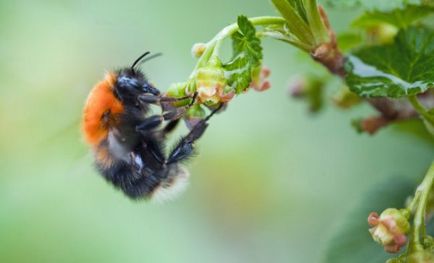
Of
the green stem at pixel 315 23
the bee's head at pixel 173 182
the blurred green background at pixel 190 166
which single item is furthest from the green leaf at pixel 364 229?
the blurred green background at pixel 190 166

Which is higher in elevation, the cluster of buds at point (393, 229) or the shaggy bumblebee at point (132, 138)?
the shaggy bumblebee at point (132, 138)

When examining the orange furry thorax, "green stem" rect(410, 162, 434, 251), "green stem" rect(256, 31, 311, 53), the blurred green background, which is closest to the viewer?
"green stem" rect(410, 162, 434, 251)

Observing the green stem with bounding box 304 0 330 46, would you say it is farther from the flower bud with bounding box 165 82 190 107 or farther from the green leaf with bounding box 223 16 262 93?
the flower bud with bounding box 165 82 190 107

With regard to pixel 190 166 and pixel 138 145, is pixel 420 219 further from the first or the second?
pixel 190 166

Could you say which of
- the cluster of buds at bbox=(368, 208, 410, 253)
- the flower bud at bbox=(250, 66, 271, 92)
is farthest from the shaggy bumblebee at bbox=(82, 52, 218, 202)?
the cluster of buds at bbox=(368, 208, 410, 253)

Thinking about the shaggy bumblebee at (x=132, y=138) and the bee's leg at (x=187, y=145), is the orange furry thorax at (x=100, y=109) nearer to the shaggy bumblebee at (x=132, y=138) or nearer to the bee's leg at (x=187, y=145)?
the shaggy bumblebee at (x=132, y=138)

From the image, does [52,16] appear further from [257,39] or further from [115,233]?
[257,39]

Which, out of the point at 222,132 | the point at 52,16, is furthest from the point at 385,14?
the point at 52,16
